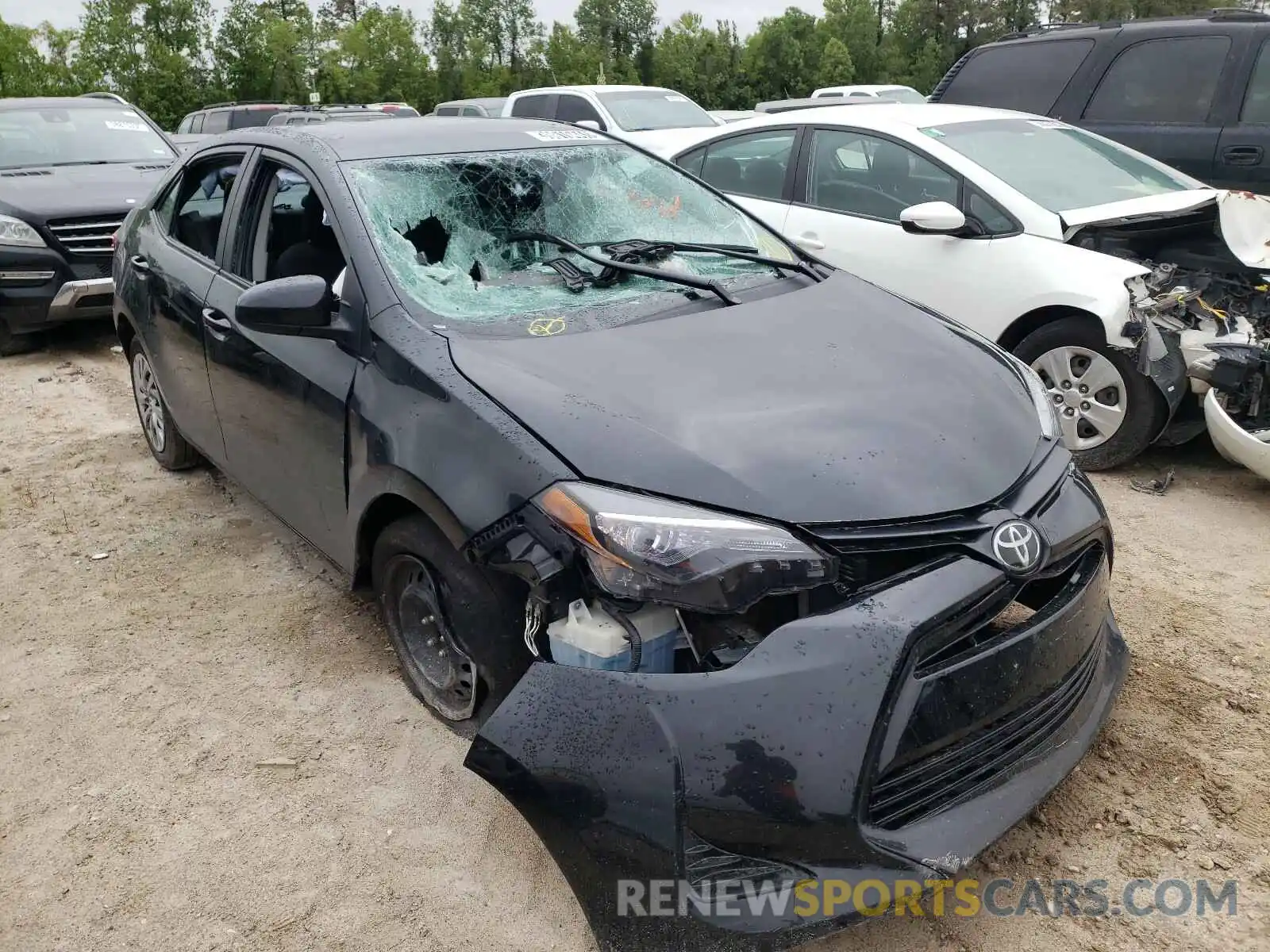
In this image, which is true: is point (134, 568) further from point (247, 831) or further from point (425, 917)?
point (425, 917)

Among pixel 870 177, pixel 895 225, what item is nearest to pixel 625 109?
pixel 870 177

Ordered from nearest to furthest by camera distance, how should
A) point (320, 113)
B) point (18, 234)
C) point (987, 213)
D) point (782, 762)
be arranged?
point (782, 762), point (987, 213), point (18, 234), point (320, 113)

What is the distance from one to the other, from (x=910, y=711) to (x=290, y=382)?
7.02 ft

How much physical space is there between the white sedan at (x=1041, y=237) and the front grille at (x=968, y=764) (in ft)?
8.23

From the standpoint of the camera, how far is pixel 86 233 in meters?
7.24

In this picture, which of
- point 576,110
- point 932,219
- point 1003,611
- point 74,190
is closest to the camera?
point 1003,611

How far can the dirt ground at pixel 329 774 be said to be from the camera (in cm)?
236

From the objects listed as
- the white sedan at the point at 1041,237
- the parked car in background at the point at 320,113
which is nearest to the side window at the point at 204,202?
the white sedan at the point at 1041,237

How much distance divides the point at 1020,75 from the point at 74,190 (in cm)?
683

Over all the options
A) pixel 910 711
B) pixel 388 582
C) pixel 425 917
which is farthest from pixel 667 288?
pixel 425 917

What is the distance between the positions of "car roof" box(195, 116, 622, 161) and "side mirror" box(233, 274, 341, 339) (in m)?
0.63

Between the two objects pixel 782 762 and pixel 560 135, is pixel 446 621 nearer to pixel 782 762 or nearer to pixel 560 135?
pixel 782 762

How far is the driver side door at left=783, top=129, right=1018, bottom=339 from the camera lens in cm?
489

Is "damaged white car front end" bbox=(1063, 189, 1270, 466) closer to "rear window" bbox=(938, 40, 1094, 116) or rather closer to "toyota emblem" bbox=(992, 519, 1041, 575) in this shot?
"rear window" bbox=(938, 40, 1094, 116)
